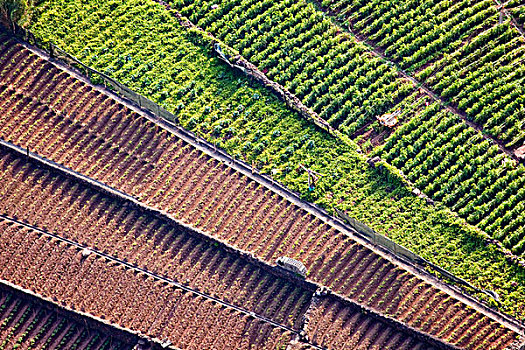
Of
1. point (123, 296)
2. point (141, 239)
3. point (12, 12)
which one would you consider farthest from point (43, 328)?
point (12, 12)

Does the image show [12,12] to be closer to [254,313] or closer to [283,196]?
[283,196]

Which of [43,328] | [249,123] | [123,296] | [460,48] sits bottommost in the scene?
[43,328]

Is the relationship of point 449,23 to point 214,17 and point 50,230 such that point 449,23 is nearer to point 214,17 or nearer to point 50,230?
point 214,17

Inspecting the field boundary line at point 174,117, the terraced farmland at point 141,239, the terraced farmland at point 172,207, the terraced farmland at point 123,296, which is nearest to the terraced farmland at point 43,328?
the terraced farmland at point 123,296

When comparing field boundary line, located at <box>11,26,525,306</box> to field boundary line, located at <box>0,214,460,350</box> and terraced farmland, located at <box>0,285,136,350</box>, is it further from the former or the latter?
terraced farmland, located at <box>0,285,136,350</box>

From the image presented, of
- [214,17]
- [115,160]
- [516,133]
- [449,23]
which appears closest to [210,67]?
[214,17]

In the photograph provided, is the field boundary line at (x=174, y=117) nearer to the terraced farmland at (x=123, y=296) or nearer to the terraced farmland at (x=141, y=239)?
the terraced farmland at (x=141, y=239)
